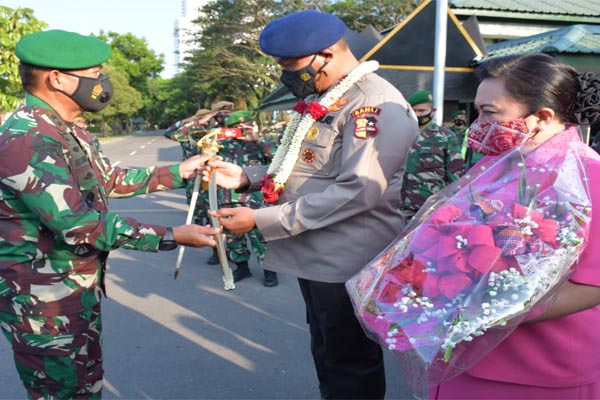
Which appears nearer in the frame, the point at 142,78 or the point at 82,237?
the point at 82,237

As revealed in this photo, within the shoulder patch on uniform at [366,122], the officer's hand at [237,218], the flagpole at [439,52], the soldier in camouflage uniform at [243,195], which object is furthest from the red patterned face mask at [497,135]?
the flagpole at [439,52]

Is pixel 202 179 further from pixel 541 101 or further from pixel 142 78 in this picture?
pixel 142 78

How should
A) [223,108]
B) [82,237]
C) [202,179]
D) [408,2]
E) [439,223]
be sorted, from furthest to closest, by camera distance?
[408,2], [223,108], [202,179], [82,237], [439,223]

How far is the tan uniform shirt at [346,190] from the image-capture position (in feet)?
6.68

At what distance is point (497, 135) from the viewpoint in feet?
4.94

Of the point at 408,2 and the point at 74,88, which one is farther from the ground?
the point at 74,88

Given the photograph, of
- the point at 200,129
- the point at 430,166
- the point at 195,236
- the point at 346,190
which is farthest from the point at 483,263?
the point at 200,129

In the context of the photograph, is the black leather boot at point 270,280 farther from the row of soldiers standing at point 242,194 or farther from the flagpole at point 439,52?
the flagpole at point 439,52

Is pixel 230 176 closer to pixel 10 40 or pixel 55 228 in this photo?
pixel 55 228

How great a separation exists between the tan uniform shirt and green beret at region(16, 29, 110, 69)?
3.23ft

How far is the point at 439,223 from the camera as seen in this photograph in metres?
1.38

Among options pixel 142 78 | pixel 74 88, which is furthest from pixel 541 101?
pixel 142 78

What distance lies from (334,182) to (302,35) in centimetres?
64

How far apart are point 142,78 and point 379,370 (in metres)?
74.9
